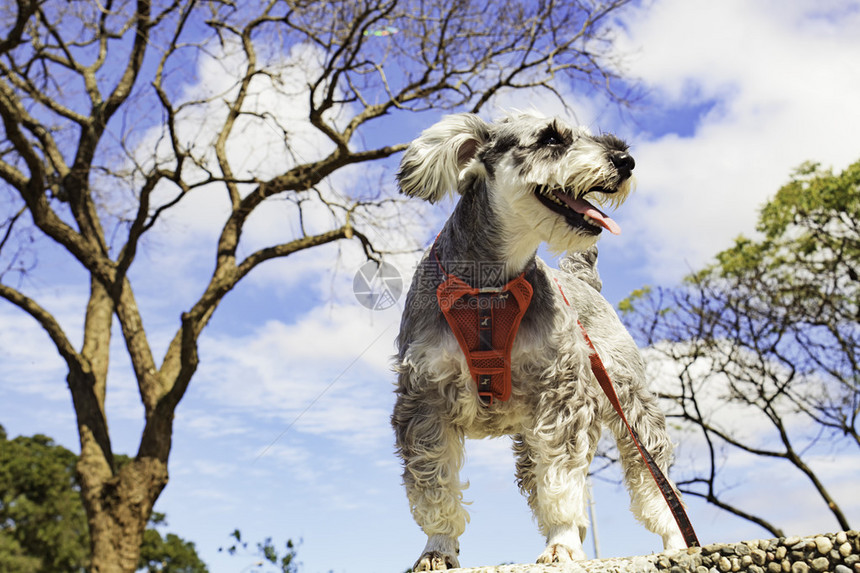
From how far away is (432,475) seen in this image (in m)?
3.62

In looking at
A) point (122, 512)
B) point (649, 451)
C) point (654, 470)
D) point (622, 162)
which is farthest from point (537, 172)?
point (122, 512)

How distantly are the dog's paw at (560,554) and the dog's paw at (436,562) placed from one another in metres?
0.47

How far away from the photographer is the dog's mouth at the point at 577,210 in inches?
138

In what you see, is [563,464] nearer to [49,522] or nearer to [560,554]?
[560,554]

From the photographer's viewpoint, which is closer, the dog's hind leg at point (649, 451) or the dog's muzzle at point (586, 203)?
the dog's muzzle at point (586, 203)

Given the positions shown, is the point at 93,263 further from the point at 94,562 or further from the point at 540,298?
the point at 540,298

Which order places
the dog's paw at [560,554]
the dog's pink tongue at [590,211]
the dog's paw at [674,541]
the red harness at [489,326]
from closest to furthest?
the dog's paw at [560,554], the dog's pink tongue at [590,211], the red harness at [489,326], the dog's paw at [674,541]

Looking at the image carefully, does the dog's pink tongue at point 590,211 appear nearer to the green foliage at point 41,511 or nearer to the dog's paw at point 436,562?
the dog's paw at point 436,562

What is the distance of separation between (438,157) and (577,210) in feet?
2.45

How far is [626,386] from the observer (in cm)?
439

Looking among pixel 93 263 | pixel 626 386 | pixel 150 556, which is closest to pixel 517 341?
pixel 626 386

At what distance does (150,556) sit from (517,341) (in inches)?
1000

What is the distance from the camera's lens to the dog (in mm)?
3518

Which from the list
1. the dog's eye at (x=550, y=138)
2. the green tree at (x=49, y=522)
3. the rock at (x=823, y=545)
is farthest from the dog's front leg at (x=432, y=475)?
the green tree at (x=49, y=522)
